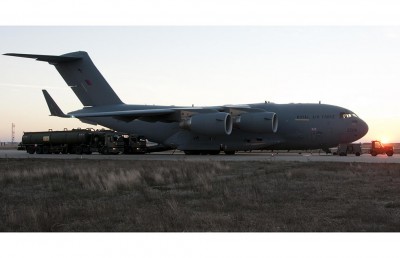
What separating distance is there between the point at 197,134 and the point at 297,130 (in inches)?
287

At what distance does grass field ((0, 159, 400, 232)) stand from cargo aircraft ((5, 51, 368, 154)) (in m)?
12.9

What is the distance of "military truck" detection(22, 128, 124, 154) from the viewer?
3991 centimetres

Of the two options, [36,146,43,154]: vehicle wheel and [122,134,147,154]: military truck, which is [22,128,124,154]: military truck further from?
[122,134,147,154]: military truck

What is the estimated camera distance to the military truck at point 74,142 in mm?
39906

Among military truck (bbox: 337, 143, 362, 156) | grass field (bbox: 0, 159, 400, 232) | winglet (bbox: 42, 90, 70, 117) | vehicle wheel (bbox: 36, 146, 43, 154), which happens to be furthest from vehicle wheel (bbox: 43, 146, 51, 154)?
military truck (bbox: 337, 143, 362, 156)

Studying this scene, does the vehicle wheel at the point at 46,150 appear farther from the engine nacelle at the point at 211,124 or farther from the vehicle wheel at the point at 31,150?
the engine nacelle at the point at 211,124

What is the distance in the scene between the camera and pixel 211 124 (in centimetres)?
3247

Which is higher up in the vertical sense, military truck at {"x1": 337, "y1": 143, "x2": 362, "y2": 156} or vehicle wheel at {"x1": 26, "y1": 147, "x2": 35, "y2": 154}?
military truck at {"x1": 337, "y1": 143, "x2": 362, "y2": 156}

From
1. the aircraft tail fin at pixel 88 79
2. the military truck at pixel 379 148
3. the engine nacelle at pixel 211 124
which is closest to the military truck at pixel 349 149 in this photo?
the military truck at pixel 379 148

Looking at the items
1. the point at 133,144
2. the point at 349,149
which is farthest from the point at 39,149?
the point at 349,149

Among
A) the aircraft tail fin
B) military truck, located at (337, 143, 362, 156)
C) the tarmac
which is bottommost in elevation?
the tarmac

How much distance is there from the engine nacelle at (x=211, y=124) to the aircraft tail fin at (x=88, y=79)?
377 inches

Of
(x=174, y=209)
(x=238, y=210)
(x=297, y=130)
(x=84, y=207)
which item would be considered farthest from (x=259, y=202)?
(x=297, y=130)

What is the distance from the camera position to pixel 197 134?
3481cm
